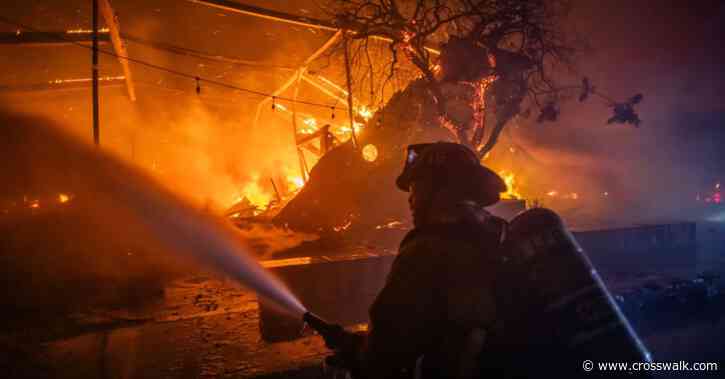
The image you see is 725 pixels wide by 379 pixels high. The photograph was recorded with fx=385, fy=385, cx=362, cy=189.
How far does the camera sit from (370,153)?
1289 centimetres

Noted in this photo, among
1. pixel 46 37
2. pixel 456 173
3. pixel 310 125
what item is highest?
pixel 46 37

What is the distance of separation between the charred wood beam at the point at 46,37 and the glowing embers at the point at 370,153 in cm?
835

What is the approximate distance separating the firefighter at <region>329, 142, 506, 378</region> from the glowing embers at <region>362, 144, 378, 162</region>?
11139mm

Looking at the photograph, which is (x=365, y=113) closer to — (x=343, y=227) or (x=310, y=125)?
(x=310, y=125)

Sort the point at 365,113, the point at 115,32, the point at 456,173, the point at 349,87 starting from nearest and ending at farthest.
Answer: the point at 456,173 < the point at 115,32 < the point at 349,87 < the point at 365,113

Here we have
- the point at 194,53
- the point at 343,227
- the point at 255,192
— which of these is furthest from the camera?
the point at 255,192

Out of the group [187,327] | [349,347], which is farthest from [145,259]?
[349,347]

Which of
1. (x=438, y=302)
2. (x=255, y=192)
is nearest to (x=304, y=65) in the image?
(x=255, y=192)

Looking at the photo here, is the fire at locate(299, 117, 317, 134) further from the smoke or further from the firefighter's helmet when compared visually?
the firefighter's helmet

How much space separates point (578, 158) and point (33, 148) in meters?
24.2

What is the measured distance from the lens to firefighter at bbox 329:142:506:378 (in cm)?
154

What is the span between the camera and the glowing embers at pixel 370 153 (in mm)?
12867

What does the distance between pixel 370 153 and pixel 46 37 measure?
9.78m

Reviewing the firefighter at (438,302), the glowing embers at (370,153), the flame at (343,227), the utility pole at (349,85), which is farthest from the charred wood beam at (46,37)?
the firefighter at (438,302)
